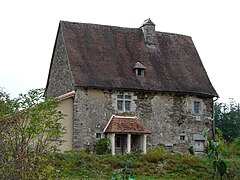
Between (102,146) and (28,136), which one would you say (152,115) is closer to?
(102,146)

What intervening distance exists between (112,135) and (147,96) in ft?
11.8

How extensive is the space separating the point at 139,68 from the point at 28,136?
833 inches

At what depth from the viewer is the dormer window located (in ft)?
102

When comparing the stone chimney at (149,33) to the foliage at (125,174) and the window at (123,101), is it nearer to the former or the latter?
the window at (123,101)

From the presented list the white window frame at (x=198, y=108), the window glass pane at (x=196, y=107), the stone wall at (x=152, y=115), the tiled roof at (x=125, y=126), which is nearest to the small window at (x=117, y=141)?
the tiled roof at (x=125, y=126)

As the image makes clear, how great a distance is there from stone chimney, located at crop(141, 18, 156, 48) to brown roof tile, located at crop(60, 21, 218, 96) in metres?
0.32

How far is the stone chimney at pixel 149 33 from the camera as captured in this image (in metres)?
33.6

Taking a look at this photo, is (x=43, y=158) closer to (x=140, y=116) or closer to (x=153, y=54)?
(x=140, y=116)

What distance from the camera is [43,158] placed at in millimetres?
10391

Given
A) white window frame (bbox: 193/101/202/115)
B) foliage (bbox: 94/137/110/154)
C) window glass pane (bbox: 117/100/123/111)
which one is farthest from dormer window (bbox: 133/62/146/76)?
foliage (bbox: 94/137/110/154)

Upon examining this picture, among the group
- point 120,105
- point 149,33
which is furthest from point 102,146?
point 149,33

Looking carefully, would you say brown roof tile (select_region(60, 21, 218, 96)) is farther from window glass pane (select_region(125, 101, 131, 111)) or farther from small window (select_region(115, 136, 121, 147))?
small window (select_region(115, 136, 121, 147))

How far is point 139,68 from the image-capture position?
103 ft

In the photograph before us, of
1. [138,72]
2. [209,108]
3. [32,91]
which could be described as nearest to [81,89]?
[138,72]
